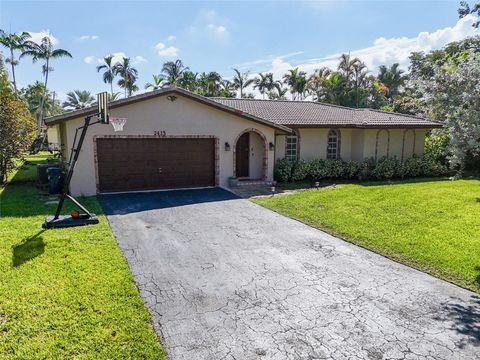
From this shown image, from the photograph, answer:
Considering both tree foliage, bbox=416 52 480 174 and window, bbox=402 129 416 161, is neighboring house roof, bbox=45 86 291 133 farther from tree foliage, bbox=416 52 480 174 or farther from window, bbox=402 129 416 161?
window, bbox=402 129 416 161

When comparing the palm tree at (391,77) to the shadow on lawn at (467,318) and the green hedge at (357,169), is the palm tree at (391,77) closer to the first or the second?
the green hedge at (357,169)

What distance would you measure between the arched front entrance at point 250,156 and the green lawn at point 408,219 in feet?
11.7

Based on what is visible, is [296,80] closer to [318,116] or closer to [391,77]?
[391,77]

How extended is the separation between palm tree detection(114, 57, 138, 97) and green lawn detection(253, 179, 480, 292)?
120 feet

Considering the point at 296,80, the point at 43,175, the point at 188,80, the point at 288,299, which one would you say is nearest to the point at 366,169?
the point at 288,299

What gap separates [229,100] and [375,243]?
14710 mm

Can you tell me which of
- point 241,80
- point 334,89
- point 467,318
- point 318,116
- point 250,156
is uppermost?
point 241,80

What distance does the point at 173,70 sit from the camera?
45.6m

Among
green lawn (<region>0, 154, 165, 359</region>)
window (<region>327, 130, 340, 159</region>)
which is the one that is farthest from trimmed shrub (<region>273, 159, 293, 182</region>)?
green lawn (<region>0, 154, 165, 359</region>)

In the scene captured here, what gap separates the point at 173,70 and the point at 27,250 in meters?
42.0

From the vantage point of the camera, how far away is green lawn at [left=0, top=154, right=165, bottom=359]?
4.10 m

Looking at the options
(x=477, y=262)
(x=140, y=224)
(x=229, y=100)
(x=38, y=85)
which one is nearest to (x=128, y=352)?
(x=140, y=224)

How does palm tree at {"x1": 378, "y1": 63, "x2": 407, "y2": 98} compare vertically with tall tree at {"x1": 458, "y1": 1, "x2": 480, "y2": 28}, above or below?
above

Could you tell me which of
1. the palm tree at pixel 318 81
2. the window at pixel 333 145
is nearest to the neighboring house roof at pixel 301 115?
the window at pixel 333 145
